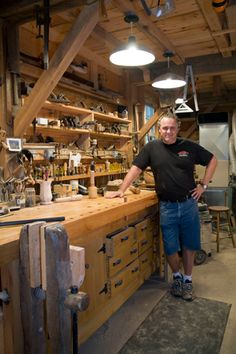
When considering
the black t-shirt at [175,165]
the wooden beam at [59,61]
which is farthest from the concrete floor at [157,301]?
the wooden beam at [59,61]

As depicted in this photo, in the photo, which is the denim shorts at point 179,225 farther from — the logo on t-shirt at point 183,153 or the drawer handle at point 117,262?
the drawer handle at point 117,262

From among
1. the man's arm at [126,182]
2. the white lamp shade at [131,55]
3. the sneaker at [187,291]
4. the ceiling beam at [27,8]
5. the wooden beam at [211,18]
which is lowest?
the sneaker at [187,291]

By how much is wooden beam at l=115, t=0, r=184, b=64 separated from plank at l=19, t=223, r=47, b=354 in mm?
1969

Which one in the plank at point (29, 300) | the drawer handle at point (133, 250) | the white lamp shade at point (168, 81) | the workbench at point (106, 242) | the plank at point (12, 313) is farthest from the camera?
the white lamp shade at point (168, 81)

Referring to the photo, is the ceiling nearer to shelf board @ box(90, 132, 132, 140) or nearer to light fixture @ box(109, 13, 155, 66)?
light fixture @ box(109, 13, 155, 66)

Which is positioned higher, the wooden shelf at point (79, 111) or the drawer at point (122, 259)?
the wooden shelf at point (79, 111)

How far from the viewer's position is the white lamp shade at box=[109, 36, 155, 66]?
7.23ft

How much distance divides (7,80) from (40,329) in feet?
5.90

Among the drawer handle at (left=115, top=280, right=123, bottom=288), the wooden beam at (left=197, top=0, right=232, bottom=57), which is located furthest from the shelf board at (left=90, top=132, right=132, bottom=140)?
the drawer handle at (left=115, top=280, right=123, bottom=288)

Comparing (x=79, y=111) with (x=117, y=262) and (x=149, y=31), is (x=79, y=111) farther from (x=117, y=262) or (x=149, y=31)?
(x=117, y=262)

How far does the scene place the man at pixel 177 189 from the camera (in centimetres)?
262

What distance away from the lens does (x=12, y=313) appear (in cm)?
149

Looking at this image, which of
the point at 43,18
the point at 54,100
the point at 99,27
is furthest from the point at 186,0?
the point at 54,100

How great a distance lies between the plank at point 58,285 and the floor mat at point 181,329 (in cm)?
100
